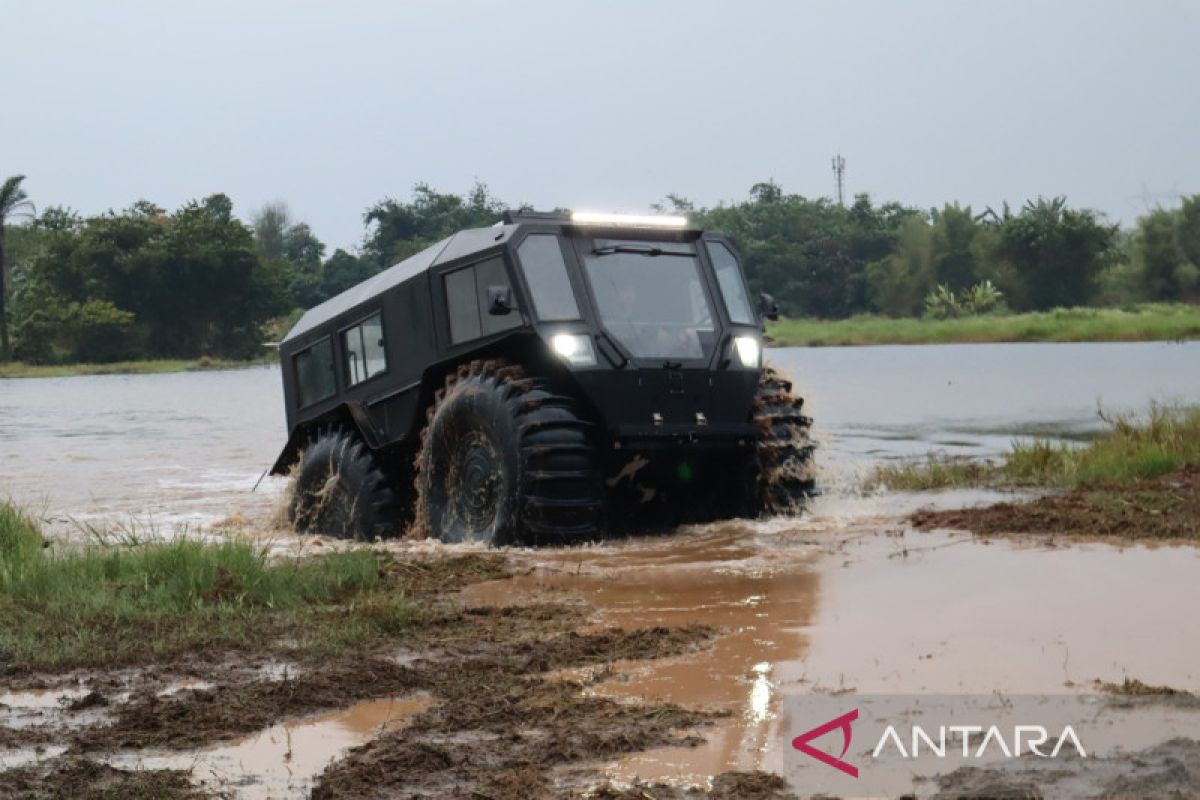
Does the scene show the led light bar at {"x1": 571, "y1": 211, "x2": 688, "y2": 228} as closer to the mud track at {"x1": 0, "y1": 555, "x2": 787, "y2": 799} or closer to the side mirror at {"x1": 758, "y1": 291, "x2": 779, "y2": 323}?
the side mirror at {"x1": 758, "y1": 291, "x2": 779, "y2": 323}

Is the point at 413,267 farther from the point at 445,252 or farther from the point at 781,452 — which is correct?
the point at 781,452

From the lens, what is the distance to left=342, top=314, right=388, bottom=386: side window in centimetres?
1313

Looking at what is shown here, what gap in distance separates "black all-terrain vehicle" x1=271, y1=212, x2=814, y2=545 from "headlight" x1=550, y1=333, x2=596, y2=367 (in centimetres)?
1

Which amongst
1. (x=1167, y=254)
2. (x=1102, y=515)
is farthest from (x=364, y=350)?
(x=1167, y=254)

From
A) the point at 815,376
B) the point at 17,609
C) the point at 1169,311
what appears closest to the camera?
the point at 17,609

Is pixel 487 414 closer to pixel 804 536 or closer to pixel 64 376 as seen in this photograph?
pixel 804 536

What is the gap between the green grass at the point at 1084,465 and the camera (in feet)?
45.3

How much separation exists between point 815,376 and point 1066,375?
28.2 ft

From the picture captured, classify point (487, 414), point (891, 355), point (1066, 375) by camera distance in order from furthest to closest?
point (891, 355)
point (1066, 375)
point (487, 414)

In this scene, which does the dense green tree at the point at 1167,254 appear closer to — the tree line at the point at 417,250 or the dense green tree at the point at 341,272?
the tree line at the point at 417,250

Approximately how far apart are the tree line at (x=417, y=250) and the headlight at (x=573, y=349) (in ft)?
204

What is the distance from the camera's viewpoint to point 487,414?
11281 millimetres

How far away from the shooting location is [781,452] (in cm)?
1205

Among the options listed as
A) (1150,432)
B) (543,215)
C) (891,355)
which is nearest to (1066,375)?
(891,355)
